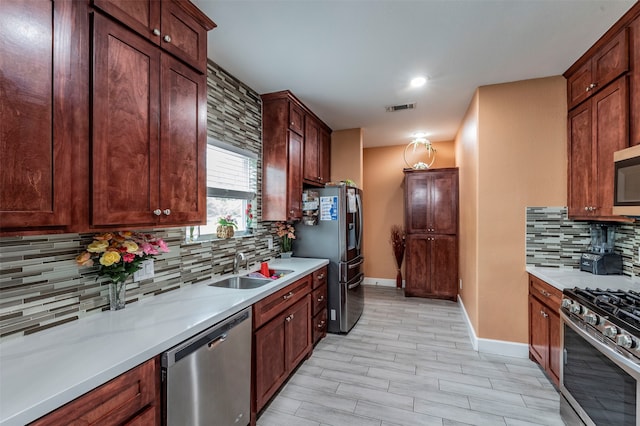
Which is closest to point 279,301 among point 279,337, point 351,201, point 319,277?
point 279,337

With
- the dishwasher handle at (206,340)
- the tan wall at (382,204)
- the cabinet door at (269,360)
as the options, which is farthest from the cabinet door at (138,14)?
the tan wall at (382,204)

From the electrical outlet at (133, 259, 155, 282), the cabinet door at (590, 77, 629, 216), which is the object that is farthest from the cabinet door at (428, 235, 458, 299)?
the electrical outlet at (133, 259, 155, 282)

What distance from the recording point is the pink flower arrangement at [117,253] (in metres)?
1.39

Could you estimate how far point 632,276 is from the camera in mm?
2221

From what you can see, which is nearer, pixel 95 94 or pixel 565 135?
pixel 95 94

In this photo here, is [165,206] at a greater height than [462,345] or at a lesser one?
greater

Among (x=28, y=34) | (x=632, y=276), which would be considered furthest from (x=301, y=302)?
(x=632, y=276)

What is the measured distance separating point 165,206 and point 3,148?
0.66 metres

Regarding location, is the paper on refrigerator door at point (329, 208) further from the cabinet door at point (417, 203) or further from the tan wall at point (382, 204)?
the tan wall at point (382, 204)

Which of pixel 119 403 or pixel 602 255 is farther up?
pixel 602 255

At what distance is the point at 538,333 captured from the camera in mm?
2502

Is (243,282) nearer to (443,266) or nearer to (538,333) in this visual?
(538,333)

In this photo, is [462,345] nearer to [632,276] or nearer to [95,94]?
[632,276]

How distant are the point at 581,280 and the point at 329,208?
7.53 ft
